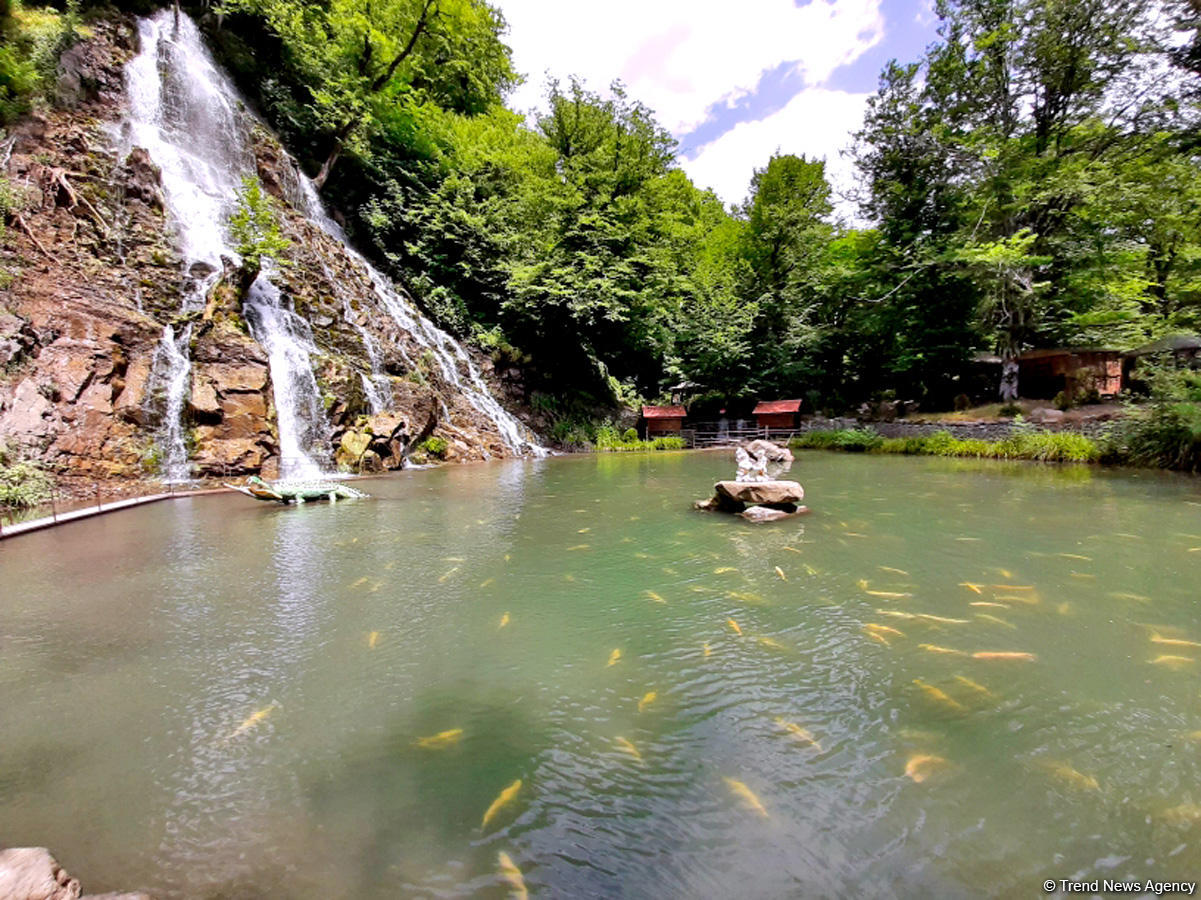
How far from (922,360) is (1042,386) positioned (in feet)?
14.0

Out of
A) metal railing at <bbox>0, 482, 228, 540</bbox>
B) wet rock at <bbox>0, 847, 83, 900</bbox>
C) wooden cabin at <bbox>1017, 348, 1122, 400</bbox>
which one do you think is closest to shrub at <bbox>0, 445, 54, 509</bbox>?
metal railing at <bbox>0, 482, 228, 540</bbox>

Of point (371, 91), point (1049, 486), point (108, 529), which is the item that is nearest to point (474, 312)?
point (371, 91)

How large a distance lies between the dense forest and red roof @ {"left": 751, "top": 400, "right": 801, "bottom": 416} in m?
1.80

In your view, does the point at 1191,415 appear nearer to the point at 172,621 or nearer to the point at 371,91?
the point at 172,621

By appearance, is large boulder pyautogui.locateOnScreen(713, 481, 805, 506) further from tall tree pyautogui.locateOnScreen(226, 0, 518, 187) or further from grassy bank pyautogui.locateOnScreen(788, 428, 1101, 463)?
tall tree pyautogui.locateOnScreen(226, 0, 518, 187)

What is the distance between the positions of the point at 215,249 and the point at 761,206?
81.6 feet

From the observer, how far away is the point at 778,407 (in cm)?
2603

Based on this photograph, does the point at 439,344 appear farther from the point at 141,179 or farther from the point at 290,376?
the point at 141,179

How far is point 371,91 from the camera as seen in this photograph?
24141 millimetres

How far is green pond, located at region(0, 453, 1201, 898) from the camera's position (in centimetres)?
202

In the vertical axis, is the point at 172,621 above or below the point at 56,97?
below

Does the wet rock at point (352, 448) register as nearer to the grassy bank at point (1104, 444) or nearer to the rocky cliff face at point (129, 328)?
the rocky cliff face at point (129, 328)

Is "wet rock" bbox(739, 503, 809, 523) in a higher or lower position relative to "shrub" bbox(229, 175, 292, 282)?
lower

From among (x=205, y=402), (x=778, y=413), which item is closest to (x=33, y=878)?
(x=205, y=402)
